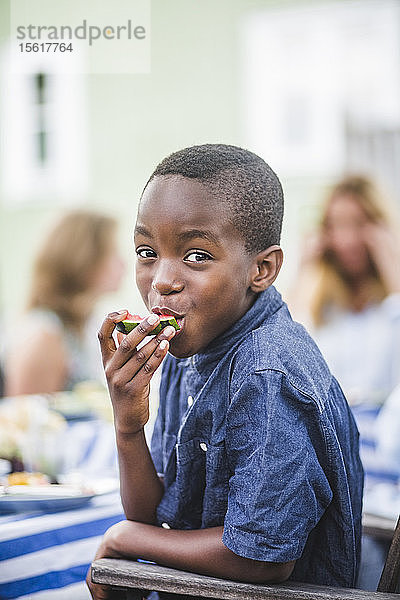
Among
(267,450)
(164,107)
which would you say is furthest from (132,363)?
(164,107)

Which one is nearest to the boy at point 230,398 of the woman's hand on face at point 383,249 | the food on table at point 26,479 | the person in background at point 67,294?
the food on table at point 26,479

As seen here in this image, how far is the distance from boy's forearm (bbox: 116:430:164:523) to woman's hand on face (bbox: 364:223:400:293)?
293 cm

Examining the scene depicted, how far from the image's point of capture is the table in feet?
6.01

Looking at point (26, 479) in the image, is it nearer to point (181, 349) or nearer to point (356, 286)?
point (181, 349)

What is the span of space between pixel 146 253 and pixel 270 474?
480 millimetres

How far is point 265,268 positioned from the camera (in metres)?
1.61

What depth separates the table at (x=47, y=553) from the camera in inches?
72.1

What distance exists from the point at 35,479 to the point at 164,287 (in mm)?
1009

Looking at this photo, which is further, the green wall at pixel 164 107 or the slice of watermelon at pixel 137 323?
the green wall at pixel 164 107

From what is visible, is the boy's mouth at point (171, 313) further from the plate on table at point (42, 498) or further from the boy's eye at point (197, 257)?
the plate on table at point (42, 498)

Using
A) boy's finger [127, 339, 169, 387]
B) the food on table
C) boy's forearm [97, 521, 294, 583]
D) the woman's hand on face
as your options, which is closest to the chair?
boy's forearm [97, 521, 294, 583]

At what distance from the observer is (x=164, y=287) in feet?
4.97

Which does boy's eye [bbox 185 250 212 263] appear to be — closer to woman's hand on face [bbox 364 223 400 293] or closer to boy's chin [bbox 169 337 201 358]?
boy's chin [bbox 169 337 201 358]

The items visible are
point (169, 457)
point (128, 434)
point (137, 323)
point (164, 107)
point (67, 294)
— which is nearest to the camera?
point (137, 323)
